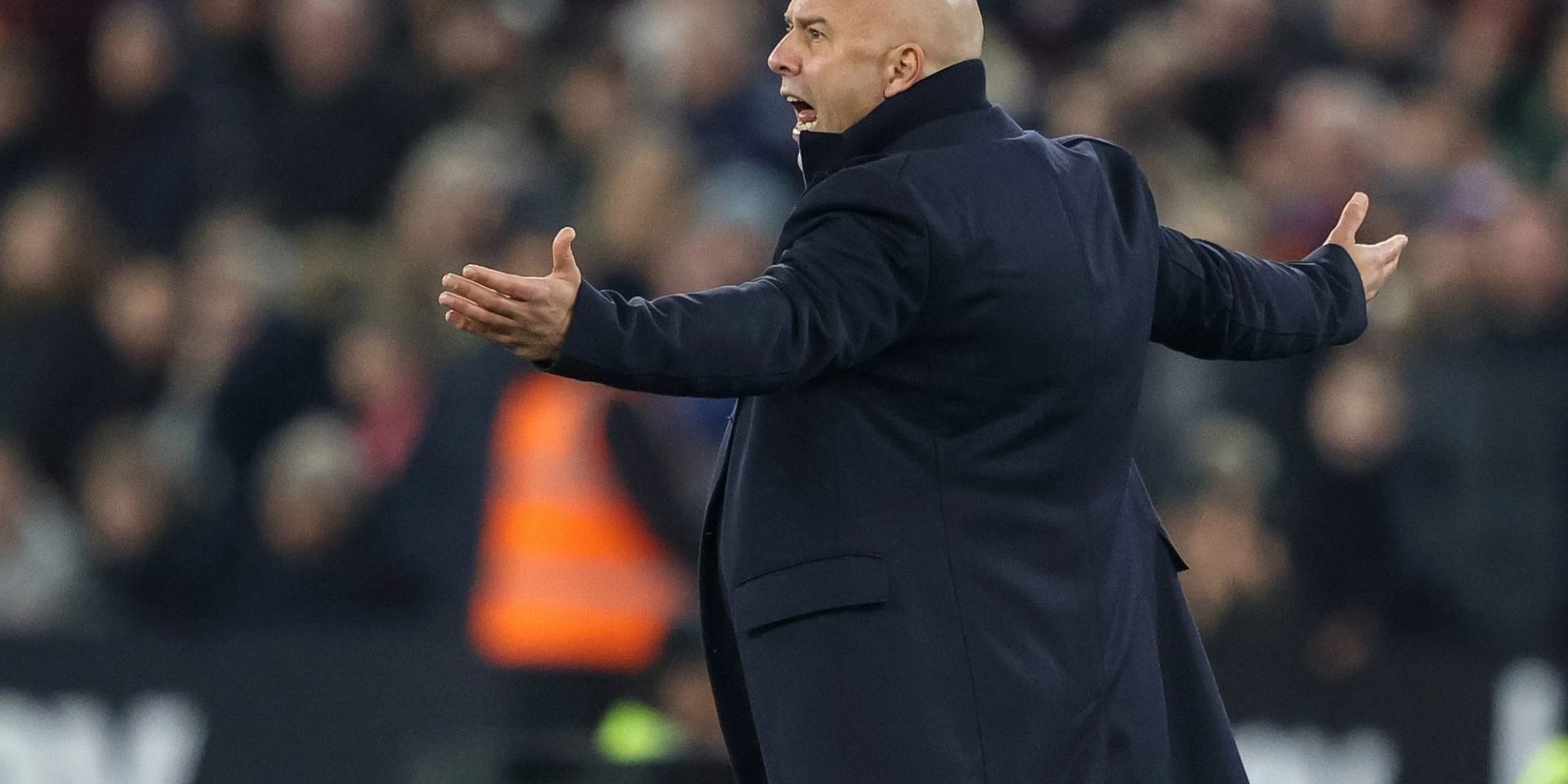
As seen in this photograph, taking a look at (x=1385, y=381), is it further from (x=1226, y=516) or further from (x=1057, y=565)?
(x=1057, y=565)

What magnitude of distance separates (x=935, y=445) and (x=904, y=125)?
0.44 meters

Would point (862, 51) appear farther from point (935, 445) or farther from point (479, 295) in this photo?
point (479, 295)

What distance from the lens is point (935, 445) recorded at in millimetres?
3242

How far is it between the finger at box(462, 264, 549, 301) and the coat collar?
0.58 m

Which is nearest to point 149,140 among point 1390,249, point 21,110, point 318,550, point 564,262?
point 21,110

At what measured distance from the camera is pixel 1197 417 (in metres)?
6.90

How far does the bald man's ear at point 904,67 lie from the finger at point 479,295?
28.0 inches

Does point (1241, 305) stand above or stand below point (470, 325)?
below

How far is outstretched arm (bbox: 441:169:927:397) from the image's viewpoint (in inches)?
114

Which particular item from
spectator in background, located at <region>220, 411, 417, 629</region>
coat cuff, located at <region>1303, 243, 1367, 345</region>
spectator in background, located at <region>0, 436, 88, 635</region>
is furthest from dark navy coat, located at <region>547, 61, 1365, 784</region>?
spectator in background, located at <region>0, 436, 88, 635</region>

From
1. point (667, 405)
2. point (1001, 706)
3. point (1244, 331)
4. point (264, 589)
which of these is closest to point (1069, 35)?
point (667, 405)

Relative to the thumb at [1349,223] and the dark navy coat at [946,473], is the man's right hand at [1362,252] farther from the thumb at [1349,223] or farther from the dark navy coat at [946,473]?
the dark navy coat at [946,473]

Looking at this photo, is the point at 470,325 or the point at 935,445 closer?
the point at 470,325

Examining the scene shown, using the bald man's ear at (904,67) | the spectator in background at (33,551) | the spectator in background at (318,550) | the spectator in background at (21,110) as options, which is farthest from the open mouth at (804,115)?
the spectator in background at (21,110)
